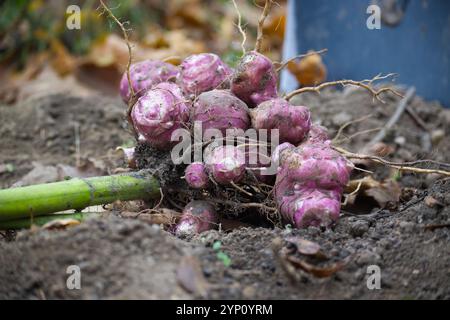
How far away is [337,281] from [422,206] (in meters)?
0.39

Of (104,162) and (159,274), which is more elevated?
(104,162)

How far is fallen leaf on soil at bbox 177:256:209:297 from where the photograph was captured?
1.16 meters

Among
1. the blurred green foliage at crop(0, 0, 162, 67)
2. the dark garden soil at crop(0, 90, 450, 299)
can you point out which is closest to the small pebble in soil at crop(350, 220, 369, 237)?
the dark garden soil at crop(0, 90, 450, 299)

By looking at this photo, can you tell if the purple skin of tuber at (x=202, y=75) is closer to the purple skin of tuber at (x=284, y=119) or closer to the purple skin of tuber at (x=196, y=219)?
the purple skin of tuber at (x=284, y=119)

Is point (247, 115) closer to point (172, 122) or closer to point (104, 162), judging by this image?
point (172, 122)

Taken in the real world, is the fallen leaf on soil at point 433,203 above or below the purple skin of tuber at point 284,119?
below

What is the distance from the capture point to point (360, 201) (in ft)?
6.24

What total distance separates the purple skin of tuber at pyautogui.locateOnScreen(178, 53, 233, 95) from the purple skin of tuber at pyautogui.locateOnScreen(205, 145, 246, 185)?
0.83 ft

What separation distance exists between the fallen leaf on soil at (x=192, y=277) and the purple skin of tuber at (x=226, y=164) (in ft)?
1.25

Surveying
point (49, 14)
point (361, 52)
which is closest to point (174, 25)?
point (49, 14)

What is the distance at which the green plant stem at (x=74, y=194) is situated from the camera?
4.91 feet

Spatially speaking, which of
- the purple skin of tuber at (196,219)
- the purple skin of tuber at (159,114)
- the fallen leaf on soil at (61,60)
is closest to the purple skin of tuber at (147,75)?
the purple skin of tuber at (159,114)

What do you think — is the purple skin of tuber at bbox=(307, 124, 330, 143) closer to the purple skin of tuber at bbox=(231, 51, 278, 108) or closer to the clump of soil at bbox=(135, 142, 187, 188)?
the purple skin of tuber at bbox=(231, 51, 278, 108)

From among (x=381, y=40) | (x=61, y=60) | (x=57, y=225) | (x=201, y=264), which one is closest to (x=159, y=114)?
(x=57, y=225)
